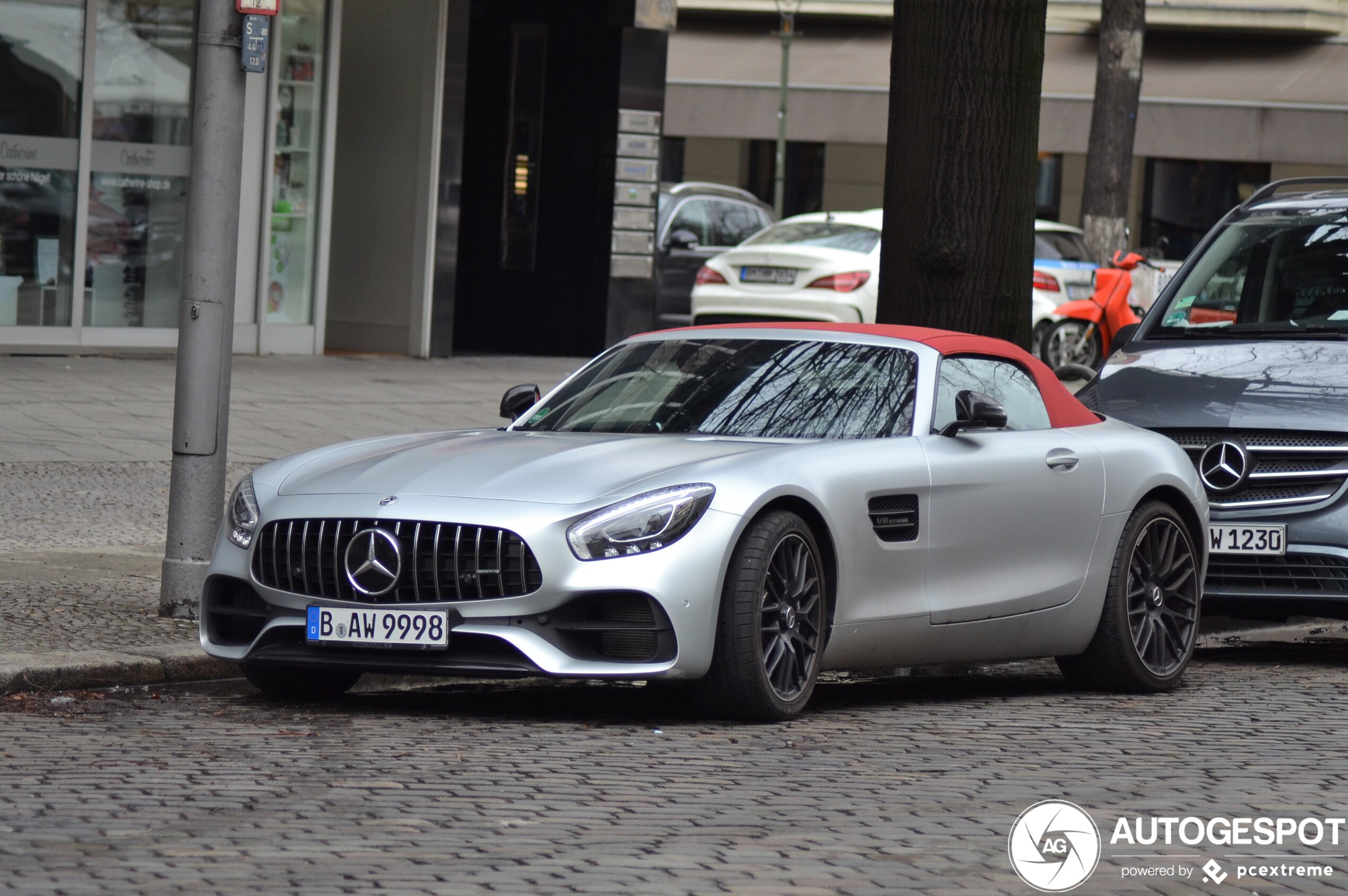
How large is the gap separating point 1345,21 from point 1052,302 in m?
16.6

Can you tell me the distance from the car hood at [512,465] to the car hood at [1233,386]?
8.60 ft

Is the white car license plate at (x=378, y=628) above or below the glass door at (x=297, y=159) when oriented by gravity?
below

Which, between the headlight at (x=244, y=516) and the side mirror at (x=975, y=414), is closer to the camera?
the headlight at (x=244, y=516)

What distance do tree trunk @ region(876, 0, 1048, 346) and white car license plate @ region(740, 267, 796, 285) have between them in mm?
11039

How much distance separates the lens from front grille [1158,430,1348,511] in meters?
8.83

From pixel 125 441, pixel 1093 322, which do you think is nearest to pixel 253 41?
pixel 125 441

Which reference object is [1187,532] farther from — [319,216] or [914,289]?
[319,216]

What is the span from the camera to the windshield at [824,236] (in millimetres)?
22031

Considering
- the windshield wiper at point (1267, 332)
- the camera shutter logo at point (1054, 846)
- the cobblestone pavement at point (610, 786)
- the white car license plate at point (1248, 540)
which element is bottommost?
the cobblestone pavement at point (610, 786)

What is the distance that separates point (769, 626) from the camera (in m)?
6.79

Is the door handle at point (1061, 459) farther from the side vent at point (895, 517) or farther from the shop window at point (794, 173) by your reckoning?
the shop window at point (794, 173)

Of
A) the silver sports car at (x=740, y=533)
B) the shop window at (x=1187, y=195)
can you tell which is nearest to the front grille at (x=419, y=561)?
the silver sports car at (x=740, y=533)

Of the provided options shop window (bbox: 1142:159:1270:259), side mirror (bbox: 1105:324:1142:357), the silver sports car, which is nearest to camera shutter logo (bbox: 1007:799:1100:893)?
the silver sports car

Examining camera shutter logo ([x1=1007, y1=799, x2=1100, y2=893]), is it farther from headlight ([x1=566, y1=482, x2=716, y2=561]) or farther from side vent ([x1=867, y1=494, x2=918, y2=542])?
side vent ([x1=867, y1=494, x2=918, y2=542])
